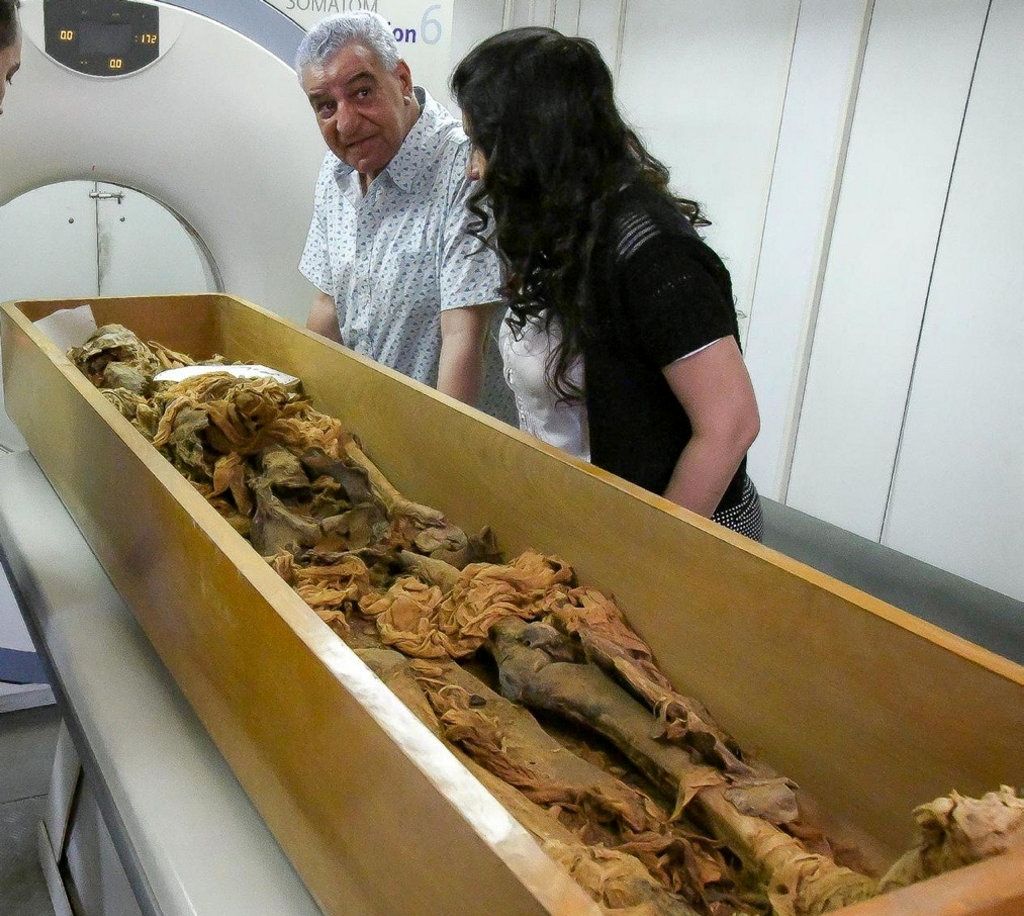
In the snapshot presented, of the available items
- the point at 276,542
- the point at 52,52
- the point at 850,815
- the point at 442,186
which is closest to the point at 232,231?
the point at 52,52

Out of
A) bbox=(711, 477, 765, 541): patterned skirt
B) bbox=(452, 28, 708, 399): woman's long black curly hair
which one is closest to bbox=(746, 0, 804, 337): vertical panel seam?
bbox=(711, 477, 765, 541): patterned skirt

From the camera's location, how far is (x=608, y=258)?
158 centimetres

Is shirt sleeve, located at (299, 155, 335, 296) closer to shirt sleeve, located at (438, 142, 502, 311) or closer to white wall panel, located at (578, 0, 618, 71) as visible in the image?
shirt sleeve, located at (438, 142, 502, 311)

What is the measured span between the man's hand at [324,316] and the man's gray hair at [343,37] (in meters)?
0.69

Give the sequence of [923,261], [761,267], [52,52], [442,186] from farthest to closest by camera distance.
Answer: [761,267], [923,261], [52,52], [442,186]

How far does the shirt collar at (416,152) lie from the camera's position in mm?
2266

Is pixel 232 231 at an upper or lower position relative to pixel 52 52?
lower

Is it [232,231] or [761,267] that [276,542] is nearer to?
[232,231]

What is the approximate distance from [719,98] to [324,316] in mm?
2087

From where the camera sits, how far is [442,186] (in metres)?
2.24

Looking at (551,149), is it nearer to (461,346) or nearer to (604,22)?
(461,346)

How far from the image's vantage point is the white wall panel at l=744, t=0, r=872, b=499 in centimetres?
347

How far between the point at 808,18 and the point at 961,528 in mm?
1853

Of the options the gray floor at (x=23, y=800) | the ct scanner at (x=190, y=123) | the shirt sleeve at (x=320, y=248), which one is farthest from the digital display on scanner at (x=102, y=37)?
the gray floor at (x=23, y=800)
